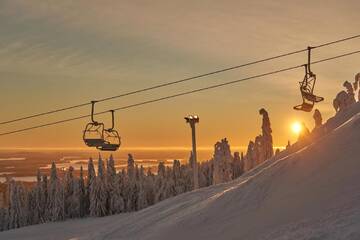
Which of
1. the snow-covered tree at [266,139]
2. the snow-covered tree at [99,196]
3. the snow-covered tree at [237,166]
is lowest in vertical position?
the snow-covered tree at [99,196]

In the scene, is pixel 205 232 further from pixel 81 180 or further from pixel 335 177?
pixel 81 180

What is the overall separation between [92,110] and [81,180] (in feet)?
294

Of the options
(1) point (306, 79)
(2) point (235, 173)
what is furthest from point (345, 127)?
(2) point (235, 173)

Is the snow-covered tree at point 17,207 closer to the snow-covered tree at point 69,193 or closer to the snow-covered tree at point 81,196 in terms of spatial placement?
the snow-covered tree at point 69,193

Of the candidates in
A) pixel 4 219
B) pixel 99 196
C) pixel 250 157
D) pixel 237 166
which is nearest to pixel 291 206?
pixel 250 157

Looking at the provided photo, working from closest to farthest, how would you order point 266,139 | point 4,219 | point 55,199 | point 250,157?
point 266,139 → point 250,157 → point 55,199 → point 4,219

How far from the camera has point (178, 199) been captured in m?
19.8

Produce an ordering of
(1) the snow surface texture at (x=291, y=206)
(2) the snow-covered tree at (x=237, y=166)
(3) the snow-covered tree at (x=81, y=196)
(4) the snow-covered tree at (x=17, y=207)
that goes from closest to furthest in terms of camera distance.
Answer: (1) the snow surface texture at (x=291, y=206)
(3) the snow-covered tree at (x=81, y=196)
(4) the snow-covered tree at (x=17, y=207)
(2) the snow-covered tree at (x=237, y=166)

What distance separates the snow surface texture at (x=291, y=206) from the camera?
9883 millimetres

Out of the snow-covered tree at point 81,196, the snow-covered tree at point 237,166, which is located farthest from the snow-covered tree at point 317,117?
the snow-covered tree at point 81,196

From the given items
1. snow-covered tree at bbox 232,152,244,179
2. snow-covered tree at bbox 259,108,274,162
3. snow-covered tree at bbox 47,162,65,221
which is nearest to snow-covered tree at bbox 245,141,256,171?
snow-covered tree at bbox 259,108,274,162

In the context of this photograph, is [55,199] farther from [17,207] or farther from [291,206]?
[291,206]

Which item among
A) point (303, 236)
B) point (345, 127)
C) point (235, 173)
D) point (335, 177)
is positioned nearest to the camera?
point (303, 236)

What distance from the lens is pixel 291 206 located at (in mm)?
11375
